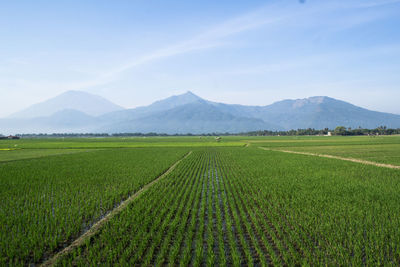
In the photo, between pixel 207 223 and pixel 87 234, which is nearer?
pixel 87 234

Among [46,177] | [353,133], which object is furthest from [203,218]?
[353,133]

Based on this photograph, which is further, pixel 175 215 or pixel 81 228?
pixel 175 215

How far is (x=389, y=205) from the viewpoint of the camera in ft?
35.8

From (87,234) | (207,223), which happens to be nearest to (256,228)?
(207,223)

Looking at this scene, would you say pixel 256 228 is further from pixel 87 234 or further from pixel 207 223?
pixel 87 234

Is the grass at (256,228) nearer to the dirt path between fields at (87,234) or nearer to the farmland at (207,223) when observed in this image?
the farmland at (207,223)

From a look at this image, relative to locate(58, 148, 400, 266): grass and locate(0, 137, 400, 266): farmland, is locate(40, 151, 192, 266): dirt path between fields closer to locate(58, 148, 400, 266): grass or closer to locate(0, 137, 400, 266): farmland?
locate(0, 137, 400, 266): farmland

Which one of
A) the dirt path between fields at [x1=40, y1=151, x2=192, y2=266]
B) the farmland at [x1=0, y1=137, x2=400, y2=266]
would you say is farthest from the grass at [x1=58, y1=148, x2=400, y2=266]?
the dirt path between fields at [x1=40, y1=151, x2=192, y2=266]

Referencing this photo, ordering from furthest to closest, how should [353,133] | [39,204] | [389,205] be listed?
[353,133]
[39,204]
[389,205]

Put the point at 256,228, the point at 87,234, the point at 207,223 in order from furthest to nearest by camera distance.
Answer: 1. the point at 207,223
2. the point at 256,228
3. the point at 87,234

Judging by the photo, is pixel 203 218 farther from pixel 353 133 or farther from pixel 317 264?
pixel 353 133

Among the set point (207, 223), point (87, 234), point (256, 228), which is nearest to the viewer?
point (87, 234)

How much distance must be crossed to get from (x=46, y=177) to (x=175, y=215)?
1326 centimetres

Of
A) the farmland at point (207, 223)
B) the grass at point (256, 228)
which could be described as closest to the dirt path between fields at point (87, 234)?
the farmland at point (207, 223)
